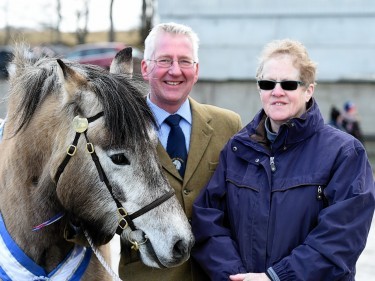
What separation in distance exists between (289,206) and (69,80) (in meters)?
1.21

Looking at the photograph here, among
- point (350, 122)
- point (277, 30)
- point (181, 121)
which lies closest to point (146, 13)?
point (277, 30)

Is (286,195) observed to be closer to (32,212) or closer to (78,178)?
(78,178)

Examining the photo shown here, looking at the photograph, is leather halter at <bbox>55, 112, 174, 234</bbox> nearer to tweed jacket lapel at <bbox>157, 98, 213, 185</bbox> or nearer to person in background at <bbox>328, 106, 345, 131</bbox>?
tweed jacket lapel at <bbox>157, 98, 213, 185</bbox>

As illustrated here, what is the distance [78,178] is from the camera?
274cm

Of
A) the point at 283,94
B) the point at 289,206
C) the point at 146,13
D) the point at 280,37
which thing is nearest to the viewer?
the point at 289,206

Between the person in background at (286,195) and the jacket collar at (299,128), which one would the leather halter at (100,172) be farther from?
the jacket collar at (299,128)

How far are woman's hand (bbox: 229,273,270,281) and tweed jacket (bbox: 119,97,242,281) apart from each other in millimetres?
474

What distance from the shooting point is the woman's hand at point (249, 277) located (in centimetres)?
272

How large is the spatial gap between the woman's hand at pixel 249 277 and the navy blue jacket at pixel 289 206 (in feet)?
0.16

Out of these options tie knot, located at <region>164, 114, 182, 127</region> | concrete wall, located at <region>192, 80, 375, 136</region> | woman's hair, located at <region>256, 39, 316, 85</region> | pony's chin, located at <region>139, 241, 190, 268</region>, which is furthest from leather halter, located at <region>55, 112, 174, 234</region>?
concrete wall, located at <region>192, 80, 375, 136</region>

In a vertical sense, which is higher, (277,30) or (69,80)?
(69,80)

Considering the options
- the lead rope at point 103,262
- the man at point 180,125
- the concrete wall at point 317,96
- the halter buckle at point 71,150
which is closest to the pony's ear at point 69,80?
the halter buckle at point 71,150

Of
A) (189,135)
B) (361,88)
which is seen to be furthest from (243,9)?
(189,135)

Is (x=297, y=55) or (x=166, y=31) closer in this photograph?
(x=297, y=55)
